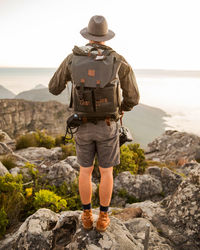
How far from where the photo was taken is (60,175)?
6277mm

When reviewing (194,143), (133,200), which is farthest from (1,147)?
Result: (194,143)

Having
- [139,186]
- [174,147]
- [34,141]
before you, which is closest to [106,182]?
[139,186]

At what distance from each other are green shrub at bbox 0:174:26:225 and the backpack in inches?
127

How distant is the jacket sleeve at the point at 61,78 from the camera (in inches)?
108

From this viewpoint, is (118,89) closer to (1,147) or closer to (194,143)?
(1,147)

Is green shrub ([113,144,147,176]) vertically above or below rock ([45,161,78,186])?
below

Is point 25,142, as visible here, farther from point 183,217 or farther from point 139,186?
point 183,217

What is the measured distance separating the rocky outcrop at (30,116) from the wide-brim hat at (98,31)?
55.2 m

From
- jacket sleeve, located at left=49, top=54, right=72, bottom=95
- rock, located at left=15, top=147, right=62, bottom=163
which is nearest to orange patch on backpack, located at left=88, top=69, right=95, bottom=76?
jacket sleeve, located at left=49, top=54, right=72, bottom=95

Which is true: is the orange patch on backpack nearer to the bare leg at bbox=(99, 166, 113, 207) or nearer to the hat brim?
the hat brim

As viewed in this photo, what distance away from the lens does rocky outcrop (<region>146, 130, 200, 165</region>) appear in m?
17.0

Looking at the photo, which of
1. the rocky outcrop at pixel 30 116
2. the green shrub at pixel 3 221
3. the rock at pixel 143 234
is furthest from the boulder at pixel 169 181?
the rocky outcrop at pixel 30 116

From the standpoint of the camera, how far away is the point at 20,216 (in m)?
4.55

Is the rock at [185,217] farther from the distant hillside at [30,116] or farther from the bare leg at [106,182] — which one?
the distant hillside at [30,116]
